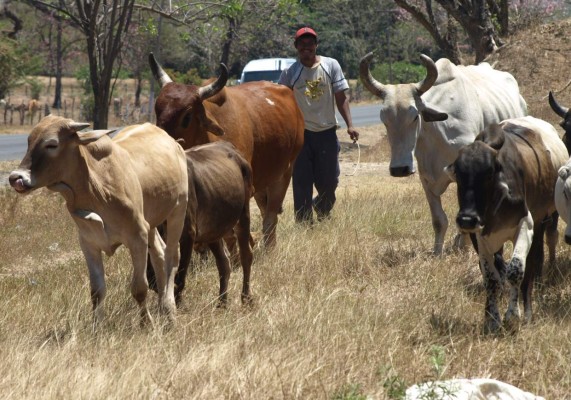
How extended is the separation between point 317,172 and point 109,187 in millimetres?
4873

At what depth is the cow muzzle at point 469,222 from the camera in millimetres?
6430

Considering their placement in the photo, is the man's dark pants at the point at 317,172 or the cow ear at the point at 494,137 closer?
the cow ear at the point at 494,137

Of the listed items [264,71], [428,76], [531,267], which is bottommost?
[264,71]

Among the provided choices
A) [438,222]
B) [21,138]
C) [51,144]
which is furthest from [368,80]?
[21,138]

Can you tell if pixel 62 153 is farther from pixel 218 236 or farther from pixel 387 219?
pixel 387 219

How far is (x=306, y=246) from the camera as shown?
9094 mm

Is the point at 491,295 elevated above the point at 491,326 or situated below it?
above

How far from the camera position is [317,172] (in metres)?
10.9

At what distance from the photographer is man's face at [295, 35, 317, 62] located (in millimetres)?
10242

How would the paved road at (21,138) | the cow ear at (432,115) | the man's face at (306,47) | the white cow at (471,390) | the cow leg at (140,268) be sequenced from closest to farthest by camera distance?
1. the white cow at (471,390)
2. the cow leg at (140,268)
3. the cow ear at (432,115)
4. the man's face at (306,47)
5. the paved road at (21,138)

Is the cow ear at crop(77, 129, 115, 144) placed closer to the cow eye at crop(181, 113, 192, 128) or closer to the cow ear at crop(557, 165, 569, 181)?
the cow eye at crop(181, 113, 192, 128)

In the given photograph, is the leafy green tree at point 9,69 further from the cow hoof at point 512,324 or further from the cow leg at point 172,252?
the cow hoof at point 512,324

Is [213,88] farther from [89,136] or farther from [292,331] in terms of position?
[292,331]

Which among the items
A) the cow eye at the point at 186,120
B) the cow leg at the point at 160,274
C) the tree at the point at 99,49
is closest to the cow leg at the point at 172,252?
the cow leg at the point at 160,274
